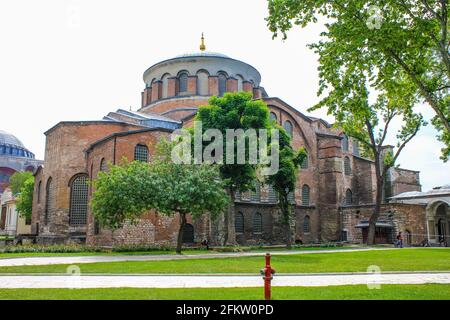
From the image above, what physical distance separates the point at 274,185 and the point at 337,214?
12.9 m

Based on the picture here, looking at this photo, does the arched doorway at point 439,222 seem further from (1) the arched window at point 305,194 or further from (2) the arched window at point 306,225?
(1) the arched window at point 305,194

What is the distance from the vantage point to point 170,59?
40.8m

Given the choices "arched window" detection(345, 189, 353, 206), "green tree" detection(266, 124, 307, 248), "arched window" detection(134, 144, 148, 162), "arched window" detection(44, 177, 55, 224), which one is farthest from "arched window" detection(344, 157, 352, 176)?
"arched window" detection(44, 177, 55, 224)

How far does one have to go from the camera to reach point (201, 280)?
1098 centimetres

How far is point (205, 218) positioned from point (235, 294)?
21945mm

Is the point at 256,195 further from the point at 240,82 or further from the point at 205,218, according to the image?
the point at 240,82

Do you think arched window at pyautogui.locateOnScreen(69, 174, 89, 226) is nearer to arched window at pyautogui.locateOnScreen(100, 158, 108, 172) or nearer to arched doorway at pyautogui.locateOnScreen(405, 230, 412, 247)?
arched window at pyautogui.locateOnScreen(100, 158, 108, 172)

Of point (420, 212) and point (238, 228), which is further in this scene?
point (420, 212)

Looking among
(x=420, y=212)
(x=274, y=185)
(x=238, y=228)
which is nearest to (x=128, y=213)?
(x=274, y=185)

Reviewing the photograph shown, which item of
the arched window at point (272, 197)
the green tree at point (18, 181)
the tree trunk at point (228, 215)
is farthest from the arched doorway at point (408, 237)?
the green tree at point (18, 181)

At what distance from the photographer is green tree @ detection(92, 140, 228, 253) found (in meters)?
20.9

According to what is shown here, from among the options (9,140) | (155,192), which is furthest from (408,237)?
(9,140)

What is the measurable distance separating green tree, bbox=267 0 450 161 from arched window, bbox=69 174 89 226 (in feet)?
75.3
